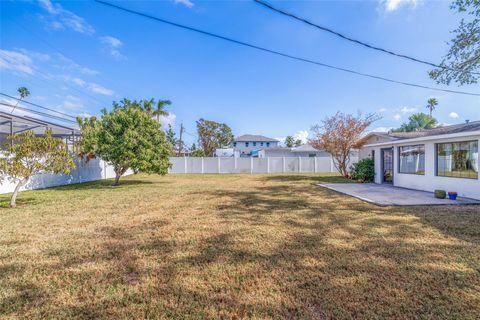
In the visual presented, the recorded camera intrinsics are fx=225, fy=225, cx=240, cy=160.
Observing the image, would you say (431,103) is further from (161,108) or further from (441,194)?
(161,108)

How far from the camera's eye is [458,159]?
818 centimetres

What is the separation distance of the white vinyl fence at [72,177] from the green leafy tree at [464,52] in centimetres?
1861

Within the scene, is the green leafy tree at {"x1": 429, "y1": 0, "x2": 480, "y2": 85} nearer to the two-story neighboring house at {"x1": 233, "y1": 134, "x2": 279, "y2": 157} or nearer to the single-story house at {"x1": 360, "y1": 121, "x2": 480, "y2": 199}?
the single-story house at {"x1": 360, "y1": 121, "x2": 480, "y2": 199}

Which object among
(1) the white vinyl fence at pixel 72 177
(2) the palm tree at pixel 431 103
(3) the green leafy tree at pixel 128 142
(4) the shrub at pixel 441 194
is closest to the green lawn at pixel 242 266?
(4) the shrub at pixel 441 194

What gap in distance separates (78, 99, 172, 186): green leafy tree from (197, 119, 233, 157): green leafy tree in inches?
925

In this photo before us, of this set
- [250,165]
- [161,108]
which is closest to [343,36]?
[250,165]

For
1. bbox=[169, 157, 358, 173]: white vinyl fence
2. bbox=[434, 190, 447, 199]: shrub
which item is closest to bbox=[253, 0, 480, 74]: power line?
bbox=[434, 190, 447, 199]: shrub

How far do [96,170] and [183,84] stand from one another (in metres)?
9.21

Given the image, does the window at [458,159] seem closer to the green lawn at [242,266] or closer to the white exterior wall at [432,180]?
the white exterior wall at [432,180]

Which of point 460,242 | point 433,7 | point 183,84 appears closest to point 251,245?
point 460,242

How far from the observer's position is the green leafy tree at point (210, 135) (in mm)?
37344

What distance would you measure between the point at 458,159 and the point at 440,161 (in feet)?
2.55

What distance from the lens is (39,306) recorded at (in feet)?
7.72

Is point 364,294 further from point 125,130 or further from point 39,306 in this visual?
point 125,130
